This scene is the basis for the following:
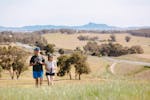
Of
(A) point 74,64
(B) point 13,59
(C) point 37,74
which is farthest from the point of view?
(B) point 13,59

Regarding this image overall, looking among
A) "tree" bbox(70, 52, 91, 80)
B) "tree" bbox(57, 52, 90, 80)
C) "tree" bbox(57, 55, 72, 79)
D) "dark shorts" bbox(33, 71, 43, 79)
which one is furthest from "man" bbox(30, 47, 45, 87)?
"tree" bbox(57, 55, 72, 79)

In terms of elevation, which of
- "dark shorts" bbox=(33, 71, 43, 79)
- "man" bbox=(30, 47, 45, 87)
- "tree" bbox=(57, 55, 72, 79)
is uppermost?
"man" bbox=(30, 47, 45, 87)

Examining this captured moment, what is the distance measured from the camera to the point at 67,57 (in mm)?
90250

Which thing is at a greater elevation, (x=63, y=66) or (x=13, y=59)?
(x=13, y=59)

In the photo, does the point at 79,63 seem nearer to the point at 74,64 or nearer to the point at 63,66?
the point at 74,64

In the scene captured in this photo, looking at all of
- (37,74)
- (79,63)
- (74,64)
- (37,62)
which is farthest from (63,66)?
(37,62)

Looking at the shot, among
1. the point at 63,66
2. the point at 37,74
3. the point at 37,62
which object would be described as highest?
the point at 37,62

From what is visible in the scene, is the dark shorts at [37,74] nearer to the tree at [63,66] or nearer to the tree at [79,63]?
the tree at [79,63]

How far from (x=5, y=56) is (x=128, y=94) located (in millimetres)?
85743

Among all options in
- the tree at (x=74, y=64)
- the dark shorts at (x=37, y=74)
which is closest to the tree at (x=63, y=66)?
the tree at (x=74, y=64)

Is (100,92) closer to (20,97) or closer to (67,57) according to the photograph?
(20,97)

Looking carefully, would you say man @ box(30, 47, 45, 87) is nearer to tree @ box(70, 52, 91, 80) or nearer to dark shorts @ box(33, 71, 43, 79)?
dark shorts @ box(33, 71, 43, 79)

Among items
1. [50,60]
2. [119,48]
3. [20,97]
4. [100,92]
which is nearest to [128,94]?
[100,92]

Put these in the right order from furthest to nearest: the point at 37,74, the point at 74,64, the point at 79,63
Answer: the point at 74,64
the point at 79,63
the point at 37,74
